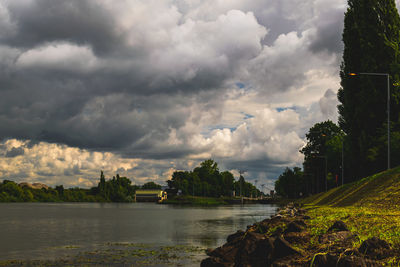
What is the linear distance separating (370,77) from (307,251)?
1708 inches

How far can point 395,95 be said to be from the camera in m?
47.0

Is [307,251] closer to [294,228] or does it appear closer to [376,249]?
[376,249]

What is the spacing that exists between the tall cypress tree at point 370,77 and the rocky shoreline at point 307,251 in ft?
127

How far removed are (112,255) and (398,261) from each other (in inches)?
602

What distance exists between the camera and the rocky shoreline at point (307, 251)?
9023 mm

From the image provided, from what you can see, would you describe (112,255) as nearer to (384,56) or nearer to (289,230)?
(289,230)

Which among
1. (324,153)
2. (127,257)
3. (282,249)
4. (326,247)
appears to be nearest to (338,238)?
(326,247)

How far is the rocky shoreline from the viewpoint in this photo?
29.6 feet

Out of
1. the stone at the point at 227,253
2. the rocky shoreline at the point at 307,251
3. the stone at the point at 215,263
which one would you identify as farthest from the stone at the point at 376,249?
the stone at the point at 227,253

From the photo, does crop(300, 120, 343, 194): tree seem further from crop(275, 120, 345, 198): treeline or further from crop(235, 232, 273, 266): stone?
crop(235, 232, 273, 266): stone

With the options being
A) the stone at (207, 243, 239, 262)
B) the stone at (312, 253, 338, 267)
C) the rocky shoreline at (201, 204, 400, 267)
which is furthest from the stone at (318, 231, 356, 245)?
the stone at (207, 243, 239, 262)

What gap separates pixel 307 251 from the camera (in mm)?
11117

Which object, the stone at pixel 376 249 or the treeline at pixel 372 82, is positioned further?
the treeline at pixel 372 82

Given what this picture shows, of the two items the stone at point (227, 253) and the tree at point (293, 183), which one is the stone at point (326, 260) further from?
the tree at point (293, 183)
